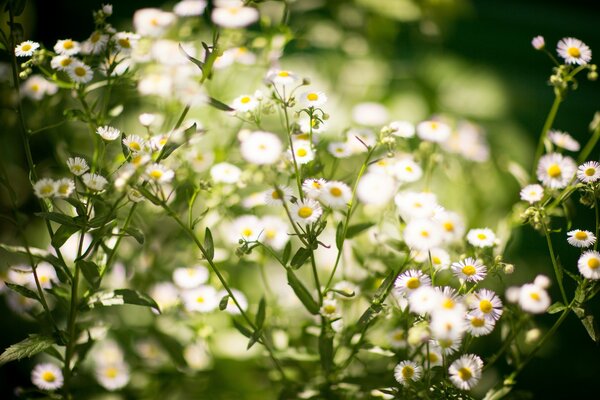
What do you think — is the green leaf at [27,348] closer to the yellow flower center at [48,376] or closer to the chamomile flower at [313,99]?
the yellow flower center at [48,376]

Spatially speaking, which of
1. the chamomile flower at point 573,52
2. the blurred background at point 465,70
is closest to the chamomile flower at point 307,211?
the chamomile flower at point 573,52

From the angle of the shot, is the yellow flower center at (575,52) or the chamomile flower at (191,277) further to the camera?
the chamomile flower at (191,277)

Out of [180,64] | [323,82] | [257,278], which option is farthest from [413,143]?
[180,64]

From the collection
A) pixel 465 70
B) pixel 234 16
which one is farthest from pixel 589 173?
pixel 465 70

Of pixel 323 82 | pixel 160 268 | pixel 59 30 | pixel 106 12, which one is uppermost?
pixel 59 30

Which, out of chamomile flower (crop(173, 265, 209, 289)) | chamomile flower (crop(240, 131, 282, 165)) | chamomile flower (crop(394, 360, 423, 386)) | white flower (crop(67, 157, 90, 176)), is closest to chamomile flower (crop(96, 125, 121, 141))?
white flower (crop(67, 157, 90, 176))

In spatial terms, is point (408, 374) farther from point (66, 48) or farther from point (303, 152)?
point (66, 48)

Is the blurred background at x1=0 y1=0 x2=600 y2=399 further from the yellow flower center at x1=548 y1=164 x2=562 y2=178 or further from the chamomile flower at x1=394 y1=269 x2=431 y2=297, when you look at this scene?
the chamomile flower at x1=394 y1=269 x2=431 y2=297

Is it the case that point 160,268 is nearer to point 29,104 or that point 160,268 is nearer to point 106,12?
point 106,12
